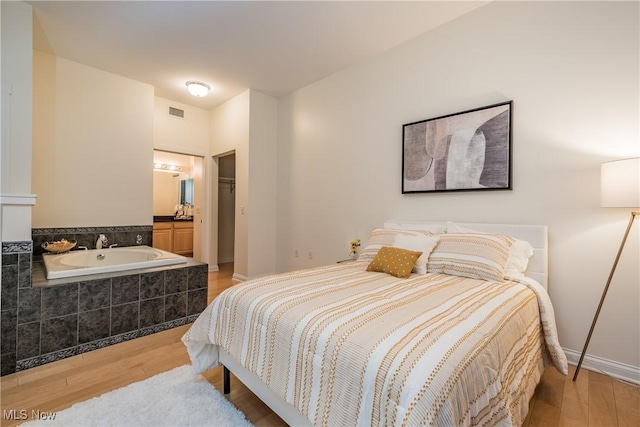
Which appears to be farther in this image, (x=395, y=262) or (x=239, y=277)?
(x=239, y=277)

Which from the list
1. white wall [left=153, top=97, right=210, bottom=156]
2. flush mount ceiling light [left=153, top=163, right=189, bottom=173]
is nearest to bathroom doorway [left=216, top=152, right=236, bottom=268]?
flush mount ceiling light [left=153, top=163, right=189, bottom=173]

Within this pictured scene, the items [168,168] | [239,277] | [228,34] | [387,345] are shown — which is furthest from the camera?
[168,168]

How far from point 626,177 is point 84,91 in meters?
5.05

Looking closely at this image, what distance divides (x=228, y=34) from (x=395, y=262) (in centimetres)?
266

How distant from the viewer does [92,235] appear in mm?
3447

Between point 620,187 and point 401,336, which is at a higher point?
point 620,187

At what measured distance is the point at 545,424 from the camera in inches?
58.2

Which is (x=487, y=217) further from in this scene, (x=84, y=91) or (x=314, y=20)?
(x=84, y=91)

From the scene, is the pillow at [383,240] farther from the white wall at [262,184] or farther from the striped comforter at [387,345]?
the white wall at [262,184]

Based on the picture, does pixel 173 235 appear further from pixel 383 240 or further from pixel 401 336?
pixel 401 336

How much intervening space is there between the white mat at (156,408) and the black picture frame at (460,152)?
2.34m

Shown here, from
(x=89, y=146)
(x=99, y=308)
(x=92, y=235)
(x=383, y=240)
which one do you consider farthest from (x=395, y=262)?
(x=89, y=146)

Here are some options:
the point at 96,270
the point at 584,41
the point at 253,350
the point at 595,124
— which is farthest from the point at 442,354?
the point at 96,270

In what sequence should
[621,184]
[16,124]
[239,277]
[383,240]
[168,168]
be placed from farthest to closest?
[168,168], [239,277], [383,240], [16,124], [621,184]
